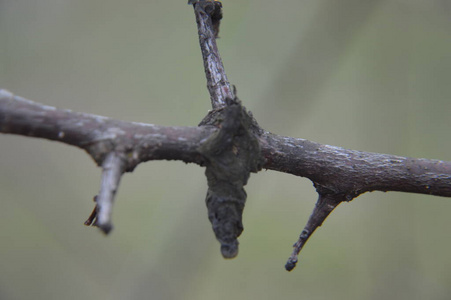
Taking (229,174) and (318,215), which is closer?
(229,174)

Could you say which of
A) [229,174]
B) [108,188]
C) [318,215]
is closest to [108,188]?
[108,188]

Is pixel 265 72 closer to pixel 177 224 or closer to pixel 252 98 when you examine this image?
pixel 252 98

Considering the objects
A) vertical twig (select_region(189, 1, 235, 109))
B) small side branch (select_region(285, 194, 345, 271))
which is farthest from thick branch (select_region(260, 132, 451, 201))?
vertical twig (select_region(189, 1, 235, 109))

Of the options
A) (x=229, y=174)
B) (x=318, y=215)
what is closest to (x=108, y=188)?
(x=229, y=174)

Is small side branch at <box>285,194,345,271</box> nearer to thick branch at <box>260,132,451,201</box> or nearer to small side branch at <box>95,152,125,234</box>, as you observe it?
thick branch at <box>260,132,451,201</box>

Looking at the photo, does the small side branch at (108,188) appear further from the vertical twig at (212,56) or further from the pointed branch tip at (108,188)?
the vertical twig at (212,56)

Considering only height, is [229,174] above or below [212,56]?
below

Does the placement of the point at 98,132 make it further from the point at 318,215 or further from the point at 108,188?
the point at 318,215

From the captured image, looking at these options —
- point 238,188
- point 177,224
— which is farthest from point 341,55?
point 238,188

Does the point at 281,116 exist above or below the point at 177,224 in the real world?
above
